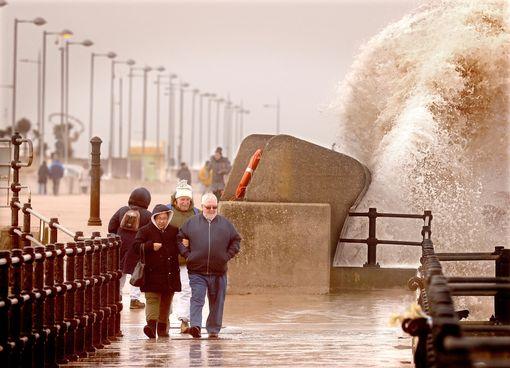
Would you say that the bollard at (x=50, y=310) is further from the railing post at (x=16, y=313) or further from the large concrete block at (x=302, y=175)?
the large concrete block at (x=302, y=175)

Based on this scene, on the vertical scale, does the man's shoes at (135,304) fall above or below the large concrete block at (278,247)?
below

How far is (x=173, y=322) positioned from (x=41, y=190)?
56.5 m

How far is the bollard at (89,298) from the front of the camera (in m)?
13.2

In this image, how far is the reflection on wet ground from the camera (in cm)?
1246

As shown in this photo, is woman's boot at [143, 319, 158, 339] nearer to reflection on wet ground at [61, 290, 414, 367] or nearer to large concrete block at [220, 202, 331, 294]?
reflection on wet ground at [61, 290, 414, 367]

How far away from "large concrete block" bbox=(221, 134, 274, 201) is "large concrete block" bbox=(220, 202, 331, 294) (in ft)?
7.05

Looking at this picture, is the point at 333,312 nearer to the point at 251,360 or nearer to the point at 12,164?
the point at 251,360

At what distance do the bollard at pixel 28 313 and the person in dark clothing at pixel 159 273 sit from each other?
3.94 m

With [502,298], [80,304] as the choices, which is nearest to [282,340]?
[80,304]

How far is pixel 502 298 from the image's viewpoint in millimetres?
10406

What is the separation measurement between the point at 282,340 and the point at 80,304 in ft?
6.83

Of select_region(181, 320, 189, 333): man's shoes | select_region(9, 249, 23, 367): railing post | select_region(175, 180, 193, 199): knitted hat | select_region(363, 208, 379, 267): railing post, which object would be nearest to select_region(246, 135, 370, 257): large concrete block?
select_region(363, 208, 379, 267): railing post

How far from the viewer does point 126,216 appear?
1695 centimetres

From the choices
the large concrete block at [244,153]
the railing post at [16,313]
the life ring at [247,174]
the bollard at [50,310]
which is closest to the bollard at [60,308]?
the bollard at [50,310]
